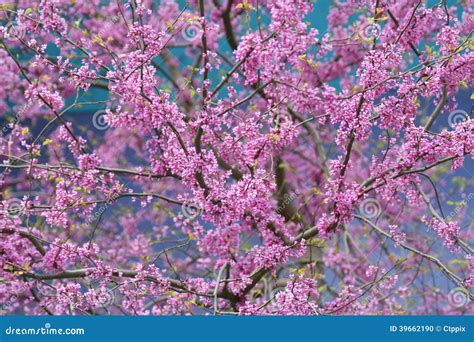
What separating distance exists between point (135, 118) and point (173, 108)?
1.37ft

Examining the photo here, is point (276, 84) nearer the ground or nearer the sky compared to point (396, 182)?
nearer the sky

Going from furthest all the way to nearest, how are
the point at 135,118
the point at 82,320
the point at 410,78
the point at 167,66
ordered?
the point at 167,66 → the point at 135,118 → the point at 410,78 → the point at 82,320

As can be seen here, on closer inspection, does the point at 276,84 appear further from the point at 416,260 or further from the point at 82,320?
the point at 416,260

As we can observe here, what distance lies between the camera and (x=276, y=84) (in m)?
5.67

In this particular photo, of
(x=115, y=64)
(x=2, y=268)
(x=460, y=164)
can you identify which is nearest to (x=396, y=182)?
(x=460, y=164)

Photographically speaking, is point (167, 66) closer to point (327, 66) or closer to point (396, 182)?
point (327, 66)

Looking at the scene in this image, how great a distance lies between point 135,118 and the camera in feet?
16.9

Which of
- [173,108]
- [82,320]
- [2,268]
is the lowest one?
[82,320]

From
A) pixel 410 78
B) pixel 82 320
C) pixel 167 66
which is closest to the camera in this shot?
pixel 82 320

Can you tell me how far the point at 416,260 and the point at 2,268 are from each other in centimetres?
523

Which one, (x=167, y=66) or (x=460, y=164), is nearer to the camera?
(x=460, y=164)

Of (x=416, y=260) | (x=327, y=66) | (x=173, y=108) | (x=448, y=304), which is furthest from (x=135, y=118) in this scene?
(x=448, y=304)

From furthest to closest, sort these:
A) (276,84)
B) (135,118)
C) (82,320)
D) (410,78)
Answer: (276,84)
(135,118)
(410,78)
(82,320)

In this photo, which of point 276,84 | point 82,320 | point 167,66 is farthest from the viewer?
point 167,66
